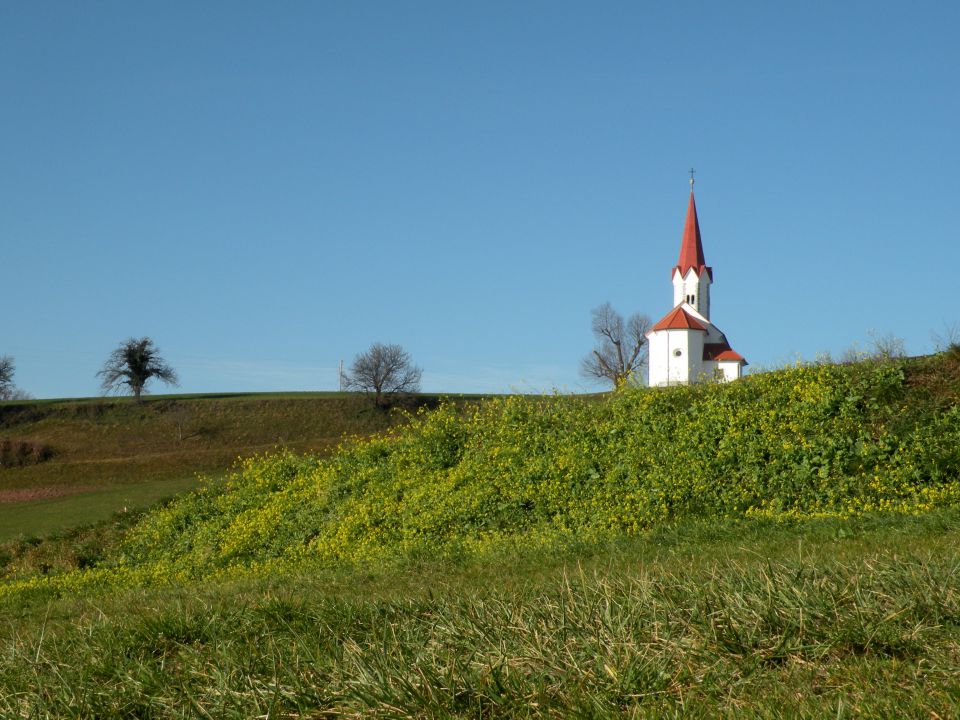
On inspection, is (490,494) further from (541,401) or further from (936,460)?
(936,460)

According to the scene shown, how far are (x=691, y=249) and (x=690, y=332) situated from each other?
10.2 meters

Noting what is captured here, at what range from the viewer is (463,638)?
177 inches

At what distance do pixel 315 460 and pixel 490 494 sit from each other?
7.92m

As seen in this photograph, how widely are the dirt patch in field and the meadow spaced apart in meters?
8.39

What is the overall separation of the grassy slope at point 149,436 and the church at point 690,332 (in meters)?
19.3

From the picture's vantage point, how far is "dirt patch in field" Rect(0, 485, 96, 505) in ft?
89.3

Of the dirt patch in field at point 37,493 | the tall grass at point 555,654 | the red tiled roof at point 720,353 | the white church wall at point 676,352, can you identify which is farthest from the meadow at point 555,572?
the red tiled roof at point 720,353

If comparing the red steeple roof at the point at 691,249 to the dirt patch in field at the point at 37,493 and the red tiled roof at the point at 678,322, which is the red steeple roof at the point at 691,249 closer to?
the red tiled roof at the point at 678,322

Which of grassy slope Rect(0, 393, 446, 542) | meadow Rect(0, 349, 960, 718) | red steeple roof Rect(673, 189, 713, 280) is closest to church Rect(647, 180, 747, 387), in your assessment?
red steeple roof Rect(673, 189, 713, 280)

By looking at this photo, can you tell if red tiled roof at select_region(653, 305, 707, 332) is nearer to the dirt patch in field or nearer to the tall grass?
the dirt patch in field

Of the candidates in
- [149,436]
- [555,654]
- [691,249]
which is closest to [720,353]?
[691,249]

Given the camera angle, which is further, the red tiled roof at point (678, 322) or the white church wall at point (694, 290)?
the white church wall at point (694, 290)

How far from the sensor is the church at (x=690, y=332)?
56688mm

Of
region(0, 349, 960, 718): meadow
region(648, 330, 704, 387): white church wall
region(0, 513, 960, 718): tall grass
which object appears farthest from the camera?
region(648, 330, 704, 387): white church wall
